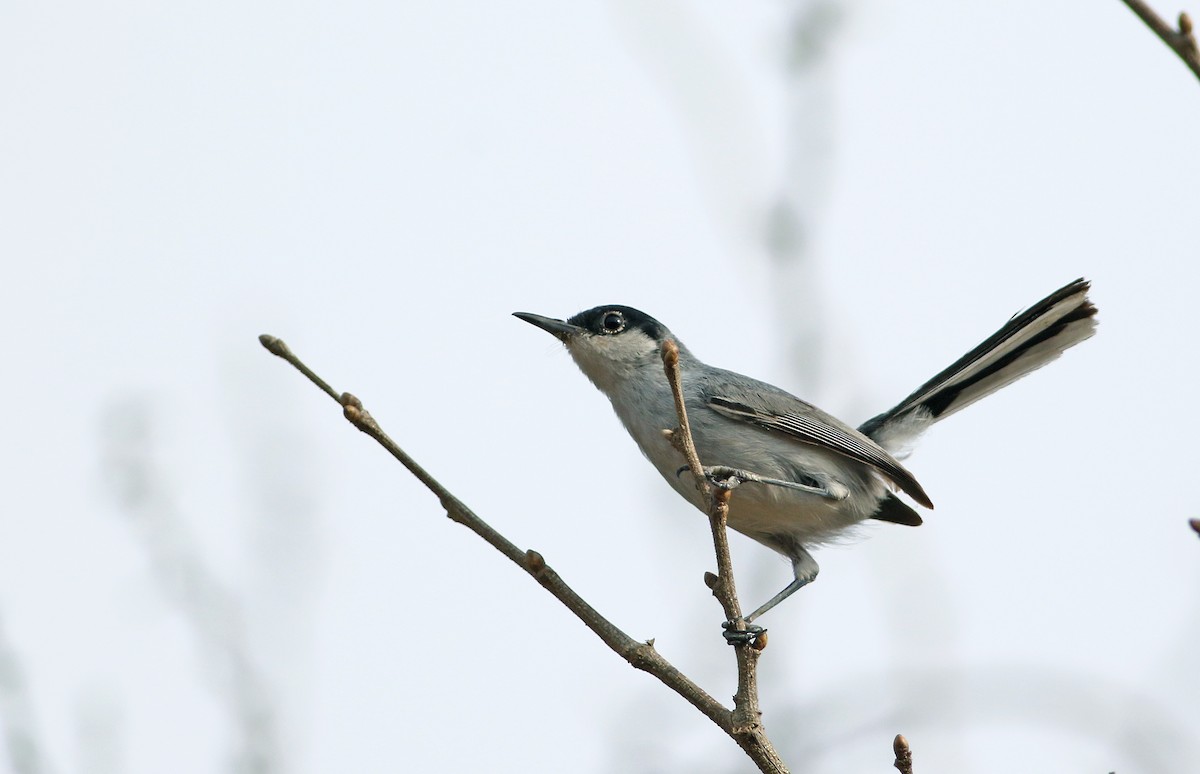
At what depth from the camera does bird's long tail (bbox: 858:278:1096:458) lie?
5148 mm

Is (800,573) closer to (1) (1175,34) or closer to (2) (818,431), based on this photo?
(2) (818,431)

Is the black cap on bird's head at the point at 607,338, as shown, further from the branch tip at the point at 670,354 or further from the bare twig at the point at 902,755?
the bare twig at the point at 902,755

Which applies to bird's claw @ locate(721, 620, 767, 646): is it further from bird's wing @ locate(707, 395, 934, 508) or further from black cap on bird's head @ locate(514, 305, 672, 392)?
black cap on bird's head @ locate(514, 305, 672, 392)

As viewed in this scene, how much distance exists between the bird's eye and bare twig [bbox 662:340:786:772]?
2408 mm

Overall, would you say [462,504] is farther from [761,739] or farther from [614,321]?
[614,321]

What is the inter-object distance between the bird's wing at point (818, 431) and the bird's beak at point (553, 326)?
0.83 m

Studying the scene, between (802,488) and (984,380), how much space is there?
54.5 inches

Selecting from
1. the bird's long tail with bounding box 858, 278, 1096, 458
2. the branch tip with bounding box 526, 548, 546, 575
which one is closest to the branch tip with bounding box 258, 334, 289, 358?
the branch tip with bounding box 526, 548, 546, 575

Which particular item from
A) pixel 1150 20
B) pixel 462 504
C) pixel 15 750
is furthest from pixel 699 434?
pixel 1150 20

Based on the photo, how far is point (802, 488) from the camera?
4.83m

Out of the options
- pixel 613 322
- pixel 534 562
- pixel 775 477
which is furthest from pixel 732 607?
pixel 613 322

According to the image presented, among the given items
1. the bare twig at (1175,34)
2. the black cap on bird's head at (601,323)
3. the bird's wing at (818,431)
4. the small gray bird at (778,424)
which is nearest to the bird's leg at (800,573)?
the small gray bird at (778,424)

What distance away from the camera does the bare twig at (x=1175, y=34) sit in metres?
1.67

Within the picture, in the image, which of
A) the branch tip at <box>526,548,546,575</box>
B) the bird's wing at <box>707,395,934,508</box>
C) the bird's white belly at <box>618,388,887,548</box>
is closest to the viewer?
the branch tip at <box>526,548,546,575</box>
